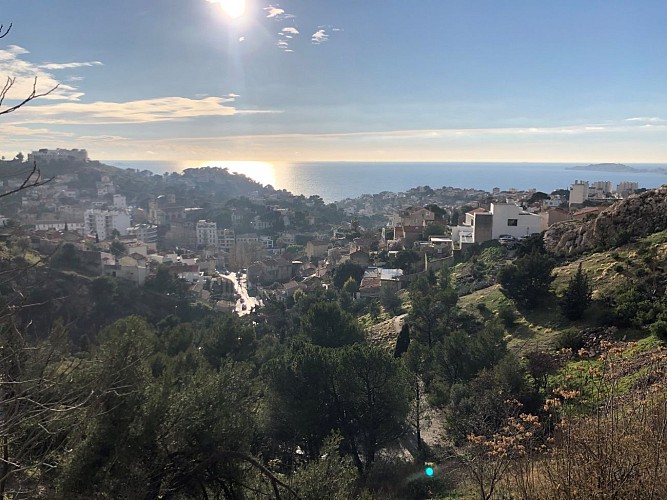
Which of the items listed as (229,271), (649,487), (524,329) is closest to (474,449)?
(649,487)

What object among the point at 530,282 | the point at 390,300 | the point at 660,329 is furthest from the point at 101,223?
the point at 660,329

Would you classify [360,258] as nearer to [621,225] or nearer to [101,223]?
[621,225]

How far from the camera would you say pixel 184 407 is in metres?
6.33

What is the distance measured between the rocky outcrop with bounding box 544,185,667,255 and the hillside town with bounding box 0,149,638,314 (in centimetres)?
276

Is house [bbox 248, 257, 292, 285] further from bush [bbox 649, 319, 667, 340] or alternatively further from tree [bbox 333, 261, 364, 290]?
bush [bbox 649, 319, 667, 340]

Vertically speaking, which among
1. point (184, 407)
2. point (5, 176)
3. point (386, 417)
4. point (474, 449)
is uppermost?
point (5, 176)

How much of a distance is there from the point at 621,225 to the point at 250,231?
58206 millimetres

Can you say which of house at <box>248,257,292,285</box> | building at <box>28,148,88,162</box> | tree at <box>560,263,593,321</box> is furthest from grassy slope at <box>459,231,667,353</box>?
building at <box>28,148,88,162</box>

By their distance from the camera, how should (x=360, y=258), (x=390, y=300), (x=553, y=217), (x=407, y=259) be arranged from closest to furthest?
(x=390, y=300) < (x=553, y=217) < (x=407, y=259) < (x=360, y=258)

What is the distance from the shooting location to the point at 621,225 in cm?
1828

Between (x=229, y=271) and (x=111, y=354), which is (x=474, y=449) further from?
(x=229, y=271)

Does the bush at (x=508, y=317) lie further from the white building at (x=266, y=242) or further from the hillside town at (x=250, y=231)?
the white building at (x=266, y=242)

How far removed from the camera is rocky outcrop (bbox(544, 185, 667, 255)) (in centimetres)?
1728

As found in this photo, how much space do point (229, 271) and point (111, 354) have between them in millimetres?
47995
